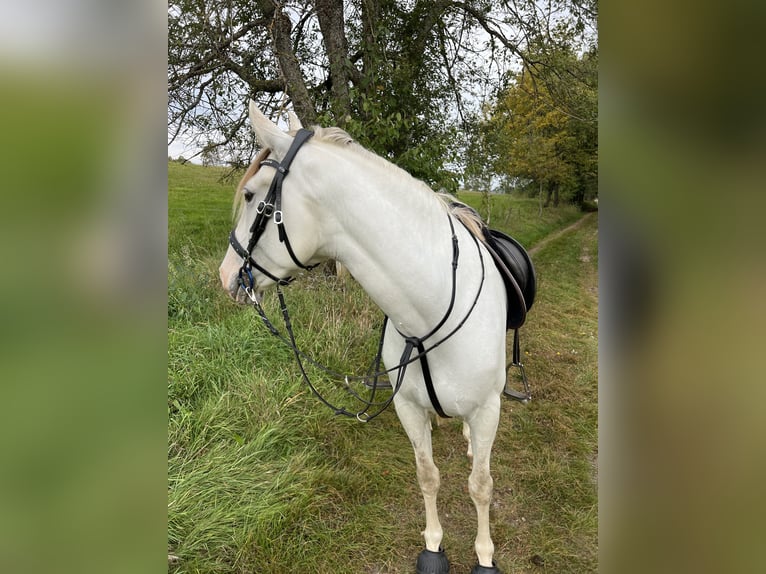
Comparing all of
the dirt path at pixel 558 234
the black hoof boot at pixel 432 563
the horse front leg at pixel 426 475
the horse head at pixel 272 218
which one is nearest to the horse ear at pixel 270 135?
the horse head at pixel 272 218

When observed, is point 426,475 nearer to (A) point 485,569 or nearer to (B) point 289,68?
(A) point 485,569

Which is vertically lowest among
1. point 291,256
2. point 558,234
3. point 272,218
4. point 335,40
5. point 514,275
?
point 558,234

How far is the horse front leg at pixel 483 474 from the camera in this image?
2.24 meters

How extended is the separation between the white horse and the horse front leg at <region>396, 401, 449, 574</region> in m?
0.27

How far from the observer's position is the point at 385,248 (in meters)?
1.73

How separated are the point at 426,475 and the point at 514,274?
139cm

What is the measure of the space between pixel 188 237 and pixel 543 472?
5.81 m

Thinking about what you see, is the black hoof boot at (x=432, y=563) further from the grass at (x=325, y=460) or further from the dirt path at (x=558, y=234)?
the dirt path at (x=558, y=234)
